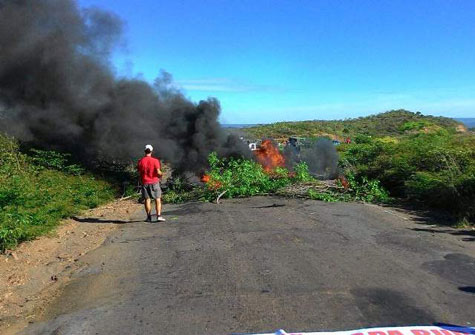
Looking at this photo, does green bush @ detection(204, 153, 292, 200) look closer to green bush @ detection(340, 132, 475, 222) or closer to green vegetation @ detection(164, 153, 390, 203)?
green vegetation @ detection(164, 153, 390, 203)

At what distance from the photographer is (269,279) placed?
17.1ft

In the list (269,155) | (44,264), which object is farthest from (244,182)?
(44,264)

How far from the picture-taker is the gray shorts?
923 cm

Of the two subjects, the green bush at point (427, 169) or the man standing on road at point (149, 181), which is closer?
the green bush at point (427, 169)

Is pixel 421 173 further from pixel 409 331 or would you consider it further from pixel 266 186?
pixel 409 331

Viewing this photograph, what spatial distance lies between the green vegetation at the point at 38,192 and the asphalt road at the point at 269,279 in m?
1.39

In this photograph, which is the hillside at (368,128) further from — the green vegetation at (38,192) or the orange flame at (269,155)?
the green vegetation at (38,192)

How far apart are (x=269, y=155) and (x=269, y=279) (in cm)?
1220

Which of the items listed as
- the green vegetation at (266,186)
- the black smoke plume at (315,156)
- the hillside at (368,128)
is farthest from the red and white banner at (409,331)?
the hillside at (368,128)

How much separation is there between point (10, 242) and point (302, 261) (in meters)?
4.60

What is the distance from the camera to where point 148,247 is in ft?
23.3

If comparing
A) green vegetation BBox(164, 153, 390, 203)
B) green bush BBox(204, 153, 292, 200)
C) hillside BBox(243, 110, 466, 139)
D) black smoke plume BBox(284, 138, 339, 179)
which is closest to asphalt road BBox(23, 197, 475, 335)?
green vegetation BBox(164, 153, 390, 203)

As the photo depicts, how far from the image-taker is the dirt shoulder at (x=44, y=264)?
5.06 meters

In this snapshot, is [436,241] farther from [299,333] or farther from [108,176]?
[108,176]
